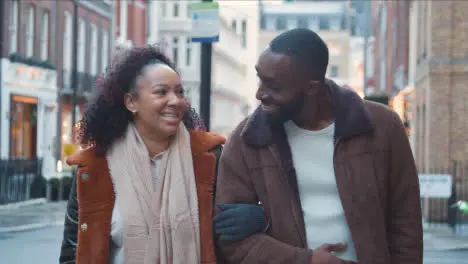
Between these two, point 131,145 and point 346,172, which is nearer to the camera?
point 346,172

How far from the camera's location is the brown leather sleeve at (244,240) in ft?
12.6

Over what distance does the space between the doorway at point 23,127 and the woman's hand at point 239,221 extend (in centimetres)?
3334

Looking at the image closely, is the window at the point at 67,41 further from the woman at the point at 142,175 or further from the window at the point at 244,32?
the window at the point at 244,32

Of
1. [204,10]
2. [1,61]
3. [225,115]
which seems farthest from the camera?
[225,115]

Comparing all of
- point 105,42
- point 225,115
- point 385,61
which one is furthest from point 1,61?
point 225,115

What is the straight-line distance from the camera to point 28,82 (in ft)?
125

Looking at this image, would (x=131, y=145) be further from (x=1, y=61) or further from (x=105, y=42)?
(x=105, y=42)

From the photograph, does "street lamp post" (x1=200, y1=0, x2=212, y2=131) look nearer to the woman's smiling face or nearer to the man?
the woman's smiling face

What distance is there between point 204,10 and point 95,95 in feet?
30.3

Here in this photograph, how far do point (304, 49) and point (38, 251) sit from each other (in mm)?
12125

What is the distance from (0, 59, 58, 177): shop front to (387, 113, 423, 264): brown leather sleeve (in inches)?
1194

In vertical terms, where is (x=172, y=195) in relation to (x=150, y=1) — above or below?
below

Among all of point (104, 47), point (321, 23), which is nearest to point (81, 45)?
point (104, 47)

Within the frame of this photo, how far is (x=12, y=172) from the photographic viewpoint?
26.4 meters
